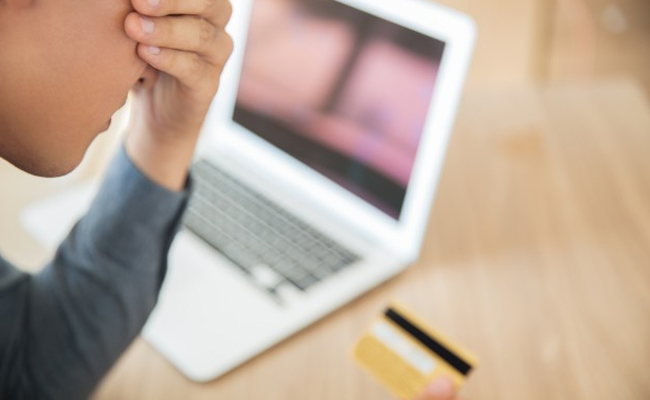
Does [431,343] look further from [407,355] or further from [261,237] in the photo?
[261,237]

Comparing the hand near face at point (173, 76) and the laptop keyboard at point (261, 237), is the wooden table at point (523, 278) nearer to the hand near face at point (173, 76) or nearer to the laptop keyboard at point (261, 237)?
the laptop keyboard at point (261, 237)

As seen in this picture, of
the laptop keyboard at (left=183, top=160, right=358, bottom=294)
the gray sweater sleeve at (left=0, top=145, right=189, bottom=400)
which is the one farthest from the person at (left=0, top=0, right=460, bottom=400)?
the laptop keyboard at (left=183, top=160, right=358, bottom=294)

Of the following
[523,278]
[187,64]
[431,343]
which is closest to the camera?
[187,64]

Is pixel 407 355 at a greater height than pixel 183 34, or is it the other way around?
pixel 183 34

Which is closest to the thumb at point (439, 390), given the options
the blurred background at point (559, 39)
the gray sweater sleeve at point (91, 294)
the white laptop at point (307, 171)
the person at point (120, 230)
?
the person at point (120, 230)

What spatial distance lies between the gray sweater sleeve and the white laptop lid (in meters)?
0.24

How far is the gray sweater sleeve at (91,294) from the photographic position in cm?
64

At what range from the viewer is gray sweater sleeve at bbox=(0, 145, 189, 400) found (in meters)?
0.64

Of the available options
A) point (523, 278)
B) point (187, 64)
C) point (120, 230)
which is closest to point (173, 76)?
point (187, 64)

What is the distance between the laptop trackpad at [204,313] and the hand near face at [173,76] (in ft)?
0.41

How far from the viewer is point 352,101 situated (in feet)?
2.73

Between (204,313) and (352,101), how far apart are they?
328mm

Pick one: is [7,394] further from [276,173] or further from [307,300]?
[276,173]

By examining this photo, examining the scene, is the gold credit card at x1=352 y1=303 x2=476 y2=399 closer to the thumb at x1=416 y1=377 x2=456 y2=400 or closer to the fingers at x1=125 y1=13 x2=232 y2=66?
the thumb at x1=416 y1=377 x2=456 y2=400
